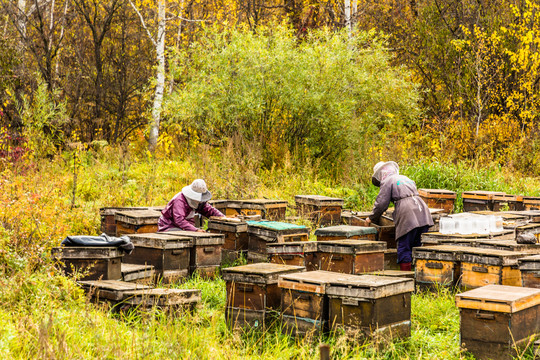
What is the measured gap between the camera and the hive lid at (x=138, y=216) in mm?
10117

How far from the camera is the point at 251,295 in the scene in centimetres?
689

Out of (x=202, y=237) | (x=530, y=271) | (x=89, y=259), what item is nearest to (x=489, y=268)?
(x=530, y=271)

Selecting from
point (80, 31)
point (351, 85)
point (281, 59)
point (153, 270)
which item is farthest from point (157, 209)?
A: point (80, 31)

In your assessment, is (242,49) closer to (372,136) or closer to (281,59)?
(281,59)

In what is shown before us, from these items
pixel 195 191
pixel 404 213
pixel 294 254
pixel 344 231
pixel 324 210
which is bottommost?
pixel 294 254

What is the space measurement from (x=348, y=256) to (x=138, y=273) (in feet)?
9.13

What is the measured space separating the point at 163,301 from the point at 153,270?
5.67 ft

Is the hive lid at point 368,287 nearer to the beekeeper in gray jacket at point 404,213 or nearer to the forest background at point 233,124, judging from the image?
the forest background at point 233,124

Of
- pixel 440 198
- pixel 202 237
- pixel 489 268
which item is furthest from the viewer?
pixel 440 198

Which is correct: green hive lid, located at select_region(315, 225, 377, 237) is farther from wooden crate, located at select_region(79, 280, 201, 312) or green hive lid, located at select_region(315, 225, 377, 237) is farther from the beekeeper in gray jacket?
wooden crate, located at select_region(79, 280, 201, 312)

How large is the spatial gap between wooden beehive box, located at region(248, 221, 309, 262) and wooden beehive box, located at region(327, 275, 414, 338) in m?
3.07

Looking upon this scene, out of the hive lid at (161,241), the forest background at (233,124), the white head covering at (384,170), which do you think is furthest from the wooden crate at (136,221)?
the white head covering at (384,170)

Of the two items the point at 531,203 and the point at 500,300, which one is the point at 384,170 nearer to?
the point at 531,203

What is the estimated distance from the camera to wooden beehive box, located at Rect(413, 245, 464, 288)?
7.94 m
